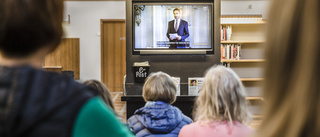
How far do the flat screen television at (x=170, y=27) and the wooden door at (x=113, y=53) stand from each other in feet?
19.9

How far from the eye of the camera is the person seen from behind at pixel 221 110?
5.57 feet

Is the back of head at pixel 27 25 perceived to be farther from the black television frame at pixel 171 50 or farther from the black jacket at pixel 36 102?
the black television frame at pixel 171 50

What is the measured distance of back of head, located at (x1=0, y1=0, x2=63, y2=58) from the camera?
582 millimetres

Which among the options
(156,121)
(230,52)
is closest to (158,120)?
(156,121)

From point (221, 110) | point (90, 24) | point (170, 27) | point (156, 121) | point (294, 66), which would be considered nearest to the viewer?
point (294, 66)

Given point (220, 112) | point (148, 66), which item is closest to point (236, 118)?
point (220, 112)

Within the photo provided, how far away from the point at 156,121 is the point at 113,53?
8.52m

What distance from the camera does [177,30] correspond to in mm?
4492

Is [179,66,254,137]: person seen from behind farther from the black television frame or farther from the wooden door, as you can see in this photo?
the wooden door

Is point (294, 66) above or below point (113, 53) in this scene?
below

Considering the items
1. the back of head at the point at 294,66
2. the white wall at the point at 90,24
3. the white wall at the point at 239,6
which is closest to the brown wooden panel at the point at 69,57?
the white wall at the point at 90,24

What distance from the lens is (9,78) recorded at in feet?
1.76

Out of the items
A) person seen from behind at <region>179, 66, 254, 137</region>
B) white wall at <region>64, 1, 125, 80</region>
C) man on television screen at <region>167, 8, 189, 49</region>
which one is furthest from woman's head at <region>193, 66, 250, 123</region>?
white wall at <region>64, 1, 125, 80</region>

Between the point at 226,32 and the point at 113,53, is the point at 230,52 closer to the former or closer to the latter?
the point at 226,32
